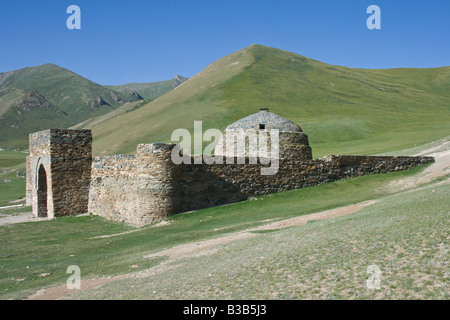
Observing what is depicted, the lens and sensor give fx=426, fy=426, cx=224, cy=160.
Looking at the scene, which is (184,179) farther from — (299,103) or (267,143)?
(299,103)

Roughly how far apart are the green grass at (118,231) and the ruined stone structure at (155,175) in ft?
2.21

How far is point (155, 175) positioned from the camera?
17406mm

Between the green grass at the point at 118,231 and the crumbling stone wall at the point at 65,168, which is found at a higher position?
the crumbling stone wall at the point at 65,168

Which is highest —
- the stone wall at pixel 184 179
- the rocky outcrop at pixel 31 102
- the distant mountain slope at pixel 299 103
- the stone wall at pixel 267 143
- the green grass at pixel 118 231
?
the rocky outcrop at pixel 31 102

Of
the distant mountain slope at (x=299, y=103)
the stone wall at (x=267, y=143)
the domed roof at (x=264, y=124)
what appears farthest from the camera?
the distant mountain slope at (x=299, y=103)

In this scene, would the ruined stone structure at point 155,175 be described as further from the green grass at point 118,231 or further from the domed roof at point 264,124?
the green grass at point 118,231

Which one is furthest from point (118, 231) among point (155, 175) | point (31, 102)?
point (31, 102)

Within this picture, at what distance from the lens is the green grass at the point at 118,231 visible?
1088cm

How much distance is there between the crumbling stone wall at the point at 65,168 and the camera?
21547 millimetres

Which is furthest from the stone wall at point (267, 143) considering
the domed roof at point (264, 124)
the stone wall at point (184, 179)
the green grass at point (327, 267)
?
the green grass at point (327, 267)

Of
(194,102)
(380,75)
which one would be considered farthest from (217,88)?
(380,75)

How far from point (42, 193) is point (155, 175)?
9.61 meters

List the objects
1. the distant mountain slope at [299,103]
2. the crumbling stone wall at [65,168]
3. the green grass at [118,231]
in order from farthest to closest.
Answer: the distant mountain slope at [299,103]
the crumbling stone wall at [65,168]
the green grass at [118,231]

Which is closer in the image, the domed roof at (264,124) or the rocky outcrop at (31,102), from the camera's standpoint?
the domed roof at (264,124)
